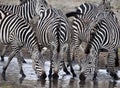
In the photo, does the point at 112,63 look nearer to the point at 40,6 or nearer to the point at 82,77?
the point at 82,77

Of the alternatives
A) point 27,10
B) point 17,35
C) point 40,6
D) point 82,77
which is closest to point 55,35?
point 17,35

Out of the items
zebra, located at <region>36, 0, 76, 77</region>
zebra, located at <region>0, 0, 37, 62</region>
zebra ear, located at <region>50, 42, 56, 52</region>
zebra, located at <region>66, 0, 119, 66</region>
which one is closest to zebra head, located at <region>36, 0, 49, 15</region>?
zebra, located at <region>0, 0, 37, 62</region>

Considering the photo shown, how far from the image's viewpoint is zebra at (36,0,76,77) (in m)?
16.4

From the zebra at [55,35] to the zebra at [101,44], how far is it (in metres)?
0.77

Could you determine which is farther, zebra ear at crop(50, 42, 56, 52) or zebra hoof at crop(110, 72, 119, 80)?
zebra hoof at crop(110, 72, 119, 80)

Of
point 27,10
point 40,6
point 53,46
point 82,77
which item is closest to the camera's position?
point 82,77

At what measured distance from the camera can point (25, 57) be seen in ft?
69.2

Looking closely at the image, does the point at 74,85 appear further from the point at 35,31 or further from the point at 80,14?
the point at 80,14

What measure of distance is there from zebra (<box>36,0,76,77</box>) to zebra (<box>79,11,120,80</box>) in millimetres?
773

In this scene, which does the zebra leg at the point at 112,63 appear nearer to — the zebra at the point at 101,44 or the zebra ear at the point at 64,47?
the zebra at the point at 101,44

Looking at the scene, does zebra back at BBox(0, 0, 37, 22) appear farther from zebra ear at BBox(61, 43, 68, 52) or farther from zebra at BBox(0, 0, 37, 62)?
zebra ear at BBox(61, 43, 68, 52)

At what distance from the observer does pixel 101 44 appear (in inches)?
668

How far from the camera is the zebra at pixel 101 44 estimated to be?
53.3 feet

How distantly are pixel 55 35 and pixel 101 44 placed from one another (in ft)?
5.07
